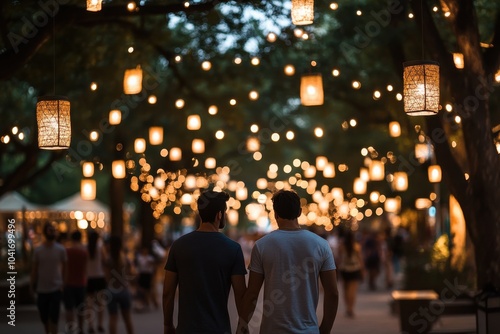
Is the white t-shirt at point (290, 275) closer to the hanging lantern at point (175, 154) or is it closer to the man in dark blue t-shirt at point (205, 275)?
the man in dark blue t-shirt at point (205, 275)

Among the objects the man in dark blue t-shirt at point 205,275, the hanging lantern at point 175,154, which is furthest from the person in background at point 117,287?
the hanging lantern at point 175,154

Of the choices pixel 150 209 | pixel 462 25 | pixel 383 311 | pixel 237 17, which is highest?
pixel 237 17

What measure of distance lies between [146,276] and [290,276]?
54.0 feet

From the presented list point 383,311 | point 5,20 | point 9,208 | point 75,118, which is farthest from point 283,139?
point 5,20

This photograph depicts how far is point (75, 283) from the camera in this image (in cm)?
1616

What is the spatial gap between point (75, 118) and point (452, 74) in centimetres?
1504

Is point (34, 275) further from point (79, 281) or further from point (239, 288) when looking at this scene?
point (239, 288)

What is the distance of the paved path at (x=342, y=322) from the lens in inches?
714

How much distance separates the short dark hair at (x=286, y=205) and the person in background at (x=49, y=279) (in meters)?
7.36

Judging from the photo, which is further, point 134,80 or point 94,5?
point 134,80

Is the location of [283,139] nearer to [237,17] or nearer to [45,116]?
[237,17]

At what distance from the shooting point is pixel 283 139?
4053 centimetres

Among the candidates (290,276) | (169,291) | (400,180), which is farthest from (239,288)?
(400,180)

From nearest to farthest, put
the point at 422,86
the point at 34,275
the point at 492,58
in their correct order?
the point at 422,86, the point at 492,58, the point at 34,275
